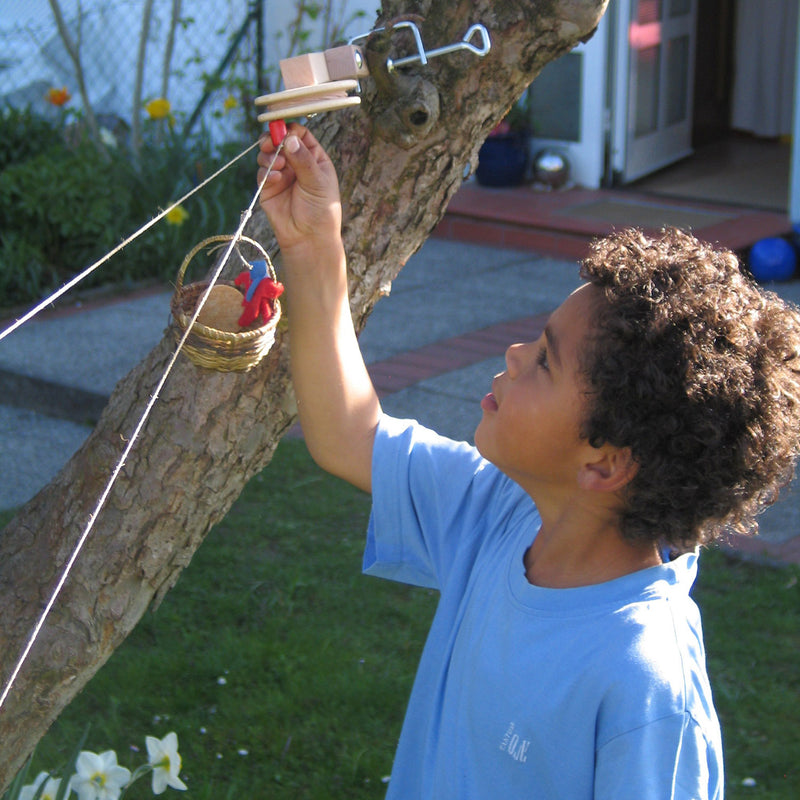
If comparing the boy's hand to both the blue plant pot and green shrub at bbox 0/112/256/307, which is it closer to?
green shrub at bbox 0/112/256/307

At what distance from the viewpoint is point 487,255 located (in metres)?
7.11

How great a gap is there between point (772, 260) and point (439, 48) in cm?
497

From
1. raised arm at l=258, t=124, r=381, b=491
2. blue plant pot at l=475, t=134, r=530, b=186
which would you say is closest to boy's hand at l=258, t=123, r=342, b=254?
raised arm at l=258, t=124, r=381, b=491

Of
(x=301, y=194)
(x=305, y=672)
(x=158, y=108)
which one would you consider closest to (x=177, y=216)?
(x=158, y=108)

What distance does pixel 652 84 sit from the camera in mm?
8180

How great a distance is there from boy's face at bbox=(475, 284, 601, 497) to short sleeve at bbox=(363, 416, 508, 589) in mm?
190

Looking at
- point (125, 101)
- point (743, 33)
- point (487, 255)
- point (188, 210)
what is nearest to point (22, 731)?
point (188, 210)

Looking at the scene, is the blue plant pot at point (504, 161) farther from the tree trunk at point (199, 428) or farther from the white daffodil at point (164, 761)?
the white daffodil at point (164, 761)

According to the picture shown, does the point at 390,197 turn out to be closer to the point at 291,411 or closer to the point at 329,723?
the point at 291,411

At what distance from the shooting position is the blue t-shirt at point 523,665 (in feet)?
4.03

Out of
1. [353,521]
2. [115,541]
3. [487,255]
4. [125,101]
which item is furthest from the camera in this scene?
[125,101]

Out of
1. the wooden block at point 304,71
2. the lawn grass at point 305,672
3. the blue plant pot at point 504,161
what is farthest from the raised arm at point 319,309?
the blue plant pot at point 504,161

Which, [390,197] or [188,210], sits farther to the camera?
[188,210]

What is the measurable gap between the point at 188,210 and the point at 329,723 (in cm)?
423
